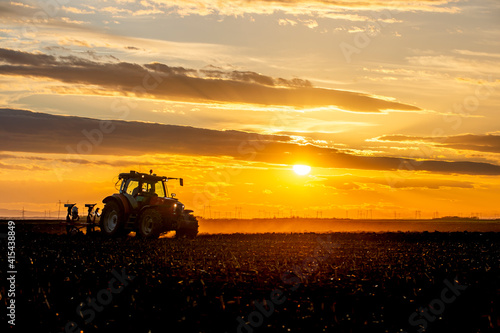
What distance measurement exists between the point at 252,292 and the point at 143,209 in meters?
18.8

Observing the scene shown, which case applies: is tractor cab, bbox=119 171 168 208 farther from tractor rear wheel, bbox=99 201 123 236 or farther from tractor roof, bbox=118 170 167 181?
tractor rear wheel, bbox=99 201 123 236

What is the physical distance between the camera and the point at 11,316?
1302 centimetres

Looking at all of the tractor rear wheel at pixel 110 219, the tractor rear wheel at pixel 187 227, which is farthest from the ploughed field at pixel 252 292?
the tractor rear wheel at pixel 187 227

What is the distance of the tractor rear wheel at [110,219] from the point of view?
3350 cm

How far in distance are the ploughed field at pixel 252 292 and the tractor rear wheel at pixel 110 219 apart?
9020 millimetres

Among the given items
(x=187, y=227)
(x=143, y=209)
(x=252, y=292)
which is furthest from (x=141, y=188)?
(x=252, y=292)

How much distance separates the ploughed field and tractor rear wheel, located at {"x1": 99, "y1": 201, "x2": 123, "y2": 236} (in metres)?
9.02

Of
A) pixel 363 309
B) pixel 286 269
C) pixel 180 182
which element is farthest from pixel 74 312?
pixel 180 182

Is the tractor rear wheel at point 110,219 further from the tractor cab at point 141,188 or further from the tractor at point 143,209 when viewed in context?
the tractor cab at point 141,188

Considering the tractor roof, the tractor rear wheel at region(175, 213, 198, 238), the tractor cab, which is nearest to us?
the tractor cab

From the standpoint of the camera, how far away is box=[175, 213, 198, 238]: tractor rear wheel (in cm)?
3438

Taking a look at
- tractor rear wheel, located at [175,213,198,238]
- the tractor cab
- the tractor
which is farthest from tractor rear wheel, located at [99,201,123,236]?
tractor rear wheel, located at [175,213,198,238]

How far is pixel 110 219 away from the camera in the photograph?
34.5m

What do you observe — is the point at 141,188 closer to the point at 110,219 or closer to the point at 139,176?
the point at 139,176
